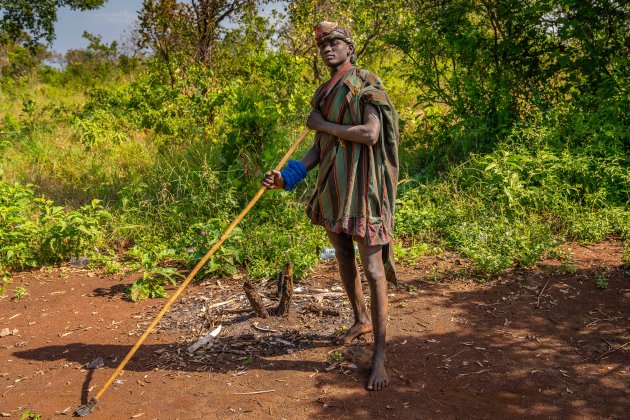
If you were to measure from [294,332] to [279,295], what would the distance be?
447 millimetres

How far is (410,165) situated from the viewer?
7.16 metres

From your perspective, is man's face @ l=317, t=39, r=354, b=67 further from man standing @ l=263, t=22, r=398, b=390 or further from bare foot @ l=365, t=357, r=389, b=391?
bare foot @ l=365, t=357, r=389, b=391

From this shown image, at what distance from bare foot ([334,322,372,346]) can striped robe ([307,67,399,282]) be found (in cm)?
73

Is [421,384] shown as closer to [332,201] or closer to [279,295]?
[332,201]

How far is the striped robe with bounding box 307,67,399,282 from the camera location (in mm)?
3100

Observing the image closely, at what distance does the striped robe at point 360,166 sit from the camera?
310 centimetres

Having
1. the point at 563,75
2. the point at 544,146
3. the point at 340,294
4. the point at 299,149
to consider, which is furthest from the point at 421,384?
the point at 563,75

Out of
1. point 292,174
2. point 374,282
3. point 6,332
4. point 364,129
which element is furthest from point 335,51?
point 6,332

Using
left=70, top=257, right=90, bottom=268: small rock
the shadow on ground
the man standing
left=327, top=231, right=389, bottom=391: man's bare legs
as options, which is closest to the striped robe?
the man standing

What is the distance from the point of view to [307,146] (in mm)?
7141

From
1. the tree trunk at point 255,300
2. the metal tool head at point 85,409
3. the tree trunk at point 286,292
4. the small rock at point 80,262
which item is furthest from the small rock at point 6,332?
the tree trunk at point 286,292

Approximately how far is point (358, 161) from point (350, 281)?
78 centimetres

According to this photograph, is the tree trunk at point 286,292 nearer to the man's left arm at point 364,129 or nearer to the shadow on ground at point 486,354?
the shadow on ground at point 486,354

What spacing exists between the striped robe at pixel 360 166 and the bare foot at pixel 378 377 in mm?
658
